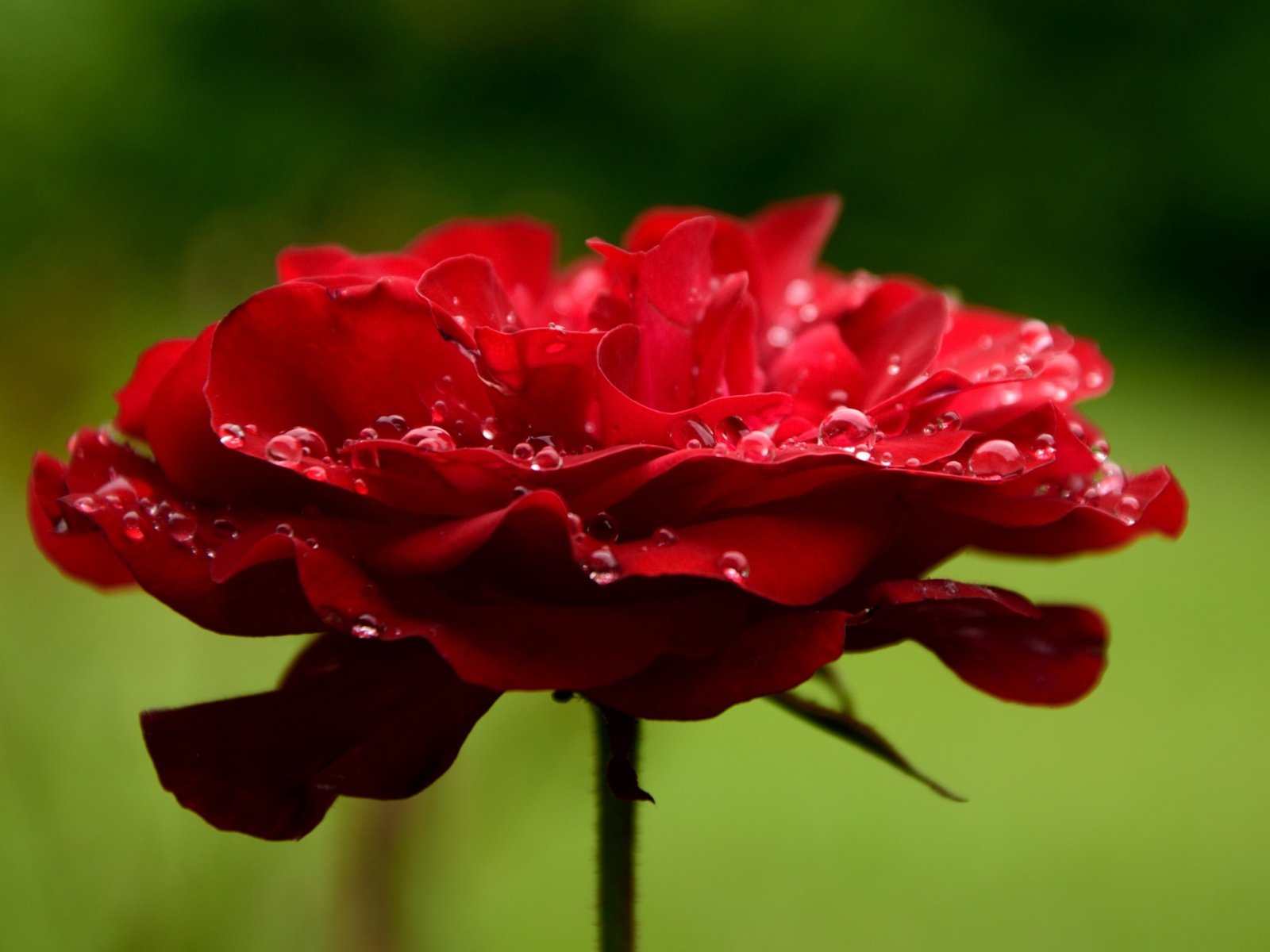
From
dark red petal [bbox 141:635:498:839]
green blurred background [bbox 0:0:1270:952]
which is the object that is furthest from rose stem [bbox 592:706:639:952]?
green blurred background [bbox 0:0:1270:952]

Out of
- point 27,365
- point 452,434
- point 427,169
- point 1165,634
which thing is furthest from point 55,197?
point 452,434

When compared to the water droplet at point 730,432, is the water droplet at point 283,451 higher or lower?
lower

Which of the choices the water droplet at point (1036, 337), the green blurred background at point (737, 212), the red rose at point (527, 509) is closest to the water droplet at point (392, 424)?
the red rose at point (527, 509)

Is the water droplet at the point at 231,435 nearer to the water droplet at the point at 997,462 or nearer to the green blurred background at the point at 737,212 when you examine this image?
the water droplet at the point at 997,462

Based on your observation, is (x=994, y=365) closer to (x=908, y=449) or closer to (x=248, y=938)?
(x=908, y=449)

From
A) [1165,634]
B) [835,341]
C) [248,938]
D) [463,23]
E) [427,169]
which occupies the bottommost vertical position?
[248,938]

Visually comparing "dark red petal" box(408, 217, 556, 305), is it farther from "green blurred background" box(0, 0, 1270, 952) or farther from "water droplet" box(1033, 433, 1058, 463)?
"green blurred background" box(0, 0, 1270, 952)
